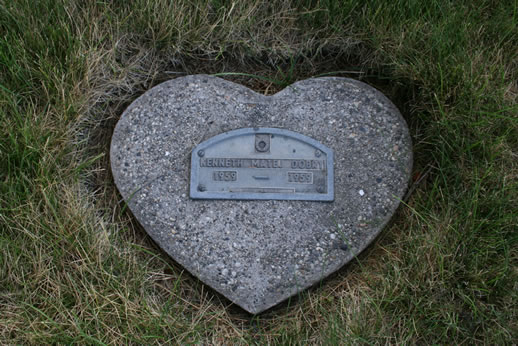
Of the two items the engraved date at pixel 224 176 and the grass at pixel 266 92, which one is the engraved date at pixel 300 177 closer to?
the engraved date at pixel 224 176

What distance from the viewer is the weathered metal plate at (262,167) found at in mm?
2129

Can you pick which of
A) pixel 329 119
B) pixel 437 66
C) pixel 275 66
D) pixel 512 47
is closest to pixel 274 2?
pixel 275 66

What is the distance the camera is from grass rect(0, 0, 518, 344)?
1889mm

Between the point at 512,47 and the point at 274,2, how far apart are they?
1.09m

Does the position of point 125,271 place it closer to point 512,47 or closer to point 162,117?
point 162,117

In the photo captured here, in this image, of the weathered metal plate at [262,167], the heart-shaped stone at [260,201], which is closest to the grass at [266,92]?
the heart-shaped stone at [260,201]

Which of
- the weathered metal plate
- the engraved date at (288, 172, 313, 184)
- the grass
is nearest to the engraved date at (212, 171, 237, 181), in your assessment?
the weathered metal plate

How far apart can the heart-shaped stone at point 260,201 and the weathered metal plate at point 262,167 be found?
0.13ft

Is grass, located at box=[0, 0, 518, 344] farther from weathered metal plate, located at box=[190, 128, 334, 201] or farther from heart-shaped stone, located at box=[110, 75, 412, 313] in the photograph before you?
weathered metal plate, located at box=[190, 128, 334, 201]

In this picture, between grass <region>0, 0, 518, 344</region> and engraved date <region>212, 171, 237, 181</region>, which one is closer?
grass <region>0, 0, 518, 344</region>

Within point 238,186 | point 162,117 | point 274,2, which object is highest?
point 274,2

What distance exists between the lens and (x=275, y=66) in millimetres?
2428

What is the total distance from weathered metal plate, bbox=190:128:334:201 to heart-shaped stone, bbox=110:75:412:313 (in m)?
0.04

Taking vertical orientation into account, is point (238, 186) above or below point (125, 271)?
above
